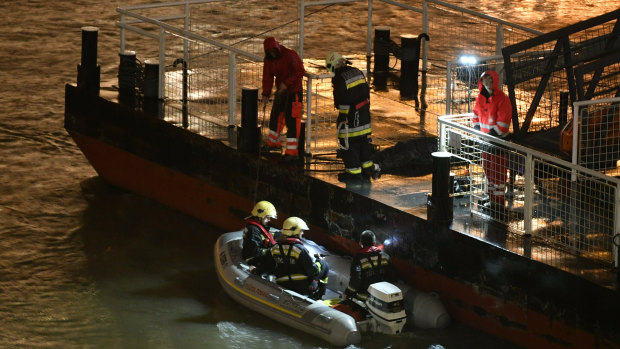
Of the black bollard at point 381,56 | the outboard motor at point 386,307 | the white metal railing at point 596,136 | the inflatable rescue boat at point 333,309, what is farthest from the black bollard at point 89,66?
the white metal railing at point 596,136

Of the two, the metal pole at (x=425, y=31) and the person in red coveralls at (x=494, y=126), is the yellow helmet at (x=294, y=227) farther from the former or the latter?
the metal pole at (x=425, y=31)

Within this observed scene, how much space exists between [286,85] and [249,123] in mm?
724

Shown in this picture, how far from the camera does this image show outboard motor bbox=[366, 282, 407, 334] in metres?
12.2

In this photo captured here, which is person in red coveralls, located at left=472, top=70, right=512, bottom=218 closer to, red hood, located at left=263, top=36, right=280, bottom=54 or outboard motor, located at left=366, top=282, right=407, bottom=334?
outboard motor, located at left=366, top=282, right=407, bottom=334

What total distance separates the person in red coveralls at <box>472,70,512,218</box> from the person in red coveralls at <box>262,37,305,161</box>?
223cm

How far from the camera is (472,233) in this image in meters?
12.6

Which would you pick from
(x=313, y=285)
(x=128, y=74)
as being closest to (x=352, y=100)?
(x=313, y=285)

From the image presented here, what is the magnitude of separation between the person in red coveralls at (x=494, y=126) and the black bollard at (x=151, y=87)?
4974mm

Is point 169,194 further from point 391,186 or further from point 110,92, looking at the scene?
point 391,186

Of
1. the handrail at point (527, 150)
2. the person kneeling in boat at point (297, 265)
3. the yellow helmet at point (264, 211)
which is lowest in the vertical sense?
the person kneeling in boat at point (297, 265)

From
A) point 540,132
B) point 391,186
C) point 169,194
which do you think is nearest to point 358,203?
point 391,186

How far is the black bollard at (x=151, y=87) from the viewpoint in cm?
1661

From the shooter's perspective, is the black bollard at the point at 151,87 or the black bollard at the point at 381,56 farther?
the black bollard at the point at 381,56

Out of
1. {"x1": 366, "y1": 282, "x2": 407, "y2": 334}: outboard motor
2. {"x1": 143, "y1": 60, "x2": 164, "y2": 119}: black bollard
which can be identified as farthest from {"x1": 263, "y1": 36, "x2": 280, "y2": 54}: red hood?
{"x1": 366, "y1": 282, "x2": 407, "y2": 334}: outboard motor
